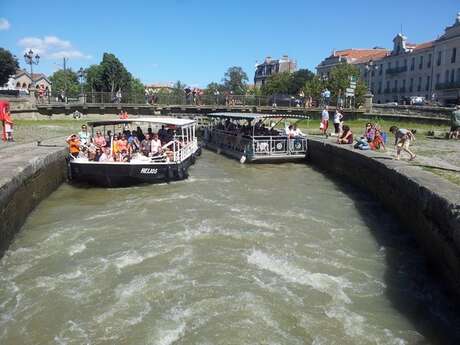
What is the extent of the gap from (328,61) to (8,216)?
9733cm

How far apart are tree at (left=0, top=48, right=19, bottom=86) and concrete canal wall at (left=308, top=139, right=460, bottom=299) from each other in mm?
82795

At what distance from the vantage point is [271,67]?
148250mm

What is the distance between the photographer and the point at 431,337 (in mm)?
6512

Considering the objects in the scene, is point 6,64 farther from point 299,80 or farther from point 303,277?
point 303,277

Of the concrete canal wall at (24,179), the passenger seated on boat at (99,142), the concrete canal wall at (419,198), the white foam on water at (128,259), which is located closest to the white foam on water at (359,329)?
the concrete canal wall at (419,198)

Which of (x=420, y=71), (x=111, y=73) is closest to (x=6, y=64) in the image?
(x=111, y=73)

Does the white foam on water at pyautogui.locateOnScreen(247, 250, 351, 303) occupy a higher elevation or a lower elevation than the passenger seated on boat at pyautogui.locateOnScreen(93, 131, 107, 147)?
lower

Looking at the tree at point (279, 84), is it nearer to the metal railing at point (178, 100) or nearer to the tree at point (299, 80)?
the tree at point (299, 80)

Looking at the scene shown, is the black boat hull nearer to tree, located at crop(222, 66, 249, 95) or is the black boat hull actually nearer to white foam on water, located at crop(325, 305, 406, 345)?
white foam on water, located at crop(325, 305, 406, 345)

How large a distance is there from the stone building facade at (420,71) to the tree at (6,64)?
202 ft

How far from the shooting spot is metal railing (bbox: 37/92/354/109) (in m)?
43.4

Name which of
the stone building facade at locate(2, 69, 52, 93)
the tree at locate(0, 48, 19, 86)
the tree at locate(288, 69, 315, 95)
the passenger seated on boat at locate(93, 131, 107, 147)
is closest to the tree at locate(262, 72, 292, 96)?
the tree at locate(288, 69, 315, 95)

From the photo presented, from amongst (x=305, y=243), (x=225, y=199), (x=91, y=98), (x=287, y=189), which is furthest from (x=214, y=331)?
(x=91, y=98)

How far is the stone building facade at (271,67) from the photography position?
139375 mm
